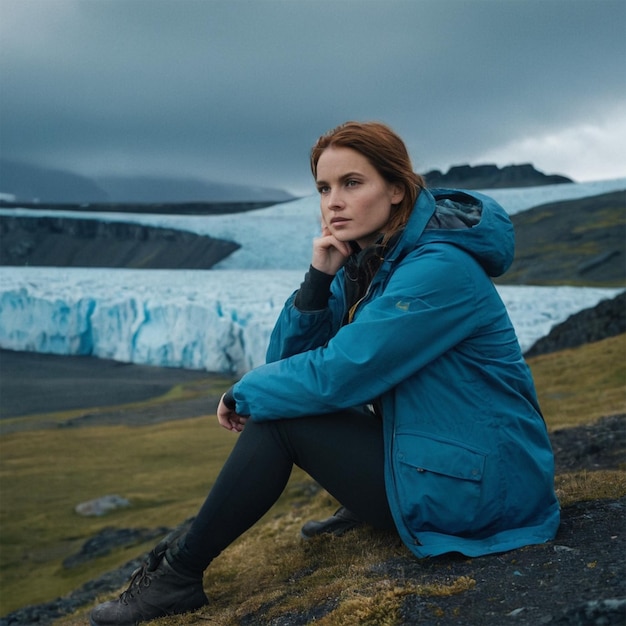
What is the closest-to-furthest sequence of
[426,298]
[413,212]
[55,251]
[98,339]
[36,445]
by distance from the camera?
[426,298] < [413,212] < [36,445] < [98,339] < [55,251]

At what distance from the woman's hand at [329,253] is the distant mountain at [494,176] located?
43066mm

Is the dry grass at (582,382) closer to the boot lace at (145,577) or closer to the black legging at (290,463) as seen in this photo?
the black legging at (290,463)

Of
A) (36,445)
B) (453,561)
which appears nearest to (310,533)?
(453,561)

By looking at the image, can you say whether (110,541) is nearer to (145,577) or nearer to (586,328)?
(145,577)

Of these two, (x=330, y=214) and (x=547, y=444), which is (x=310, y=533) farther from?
(x=330, y=214)

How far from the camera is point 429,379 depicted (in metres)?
2.05

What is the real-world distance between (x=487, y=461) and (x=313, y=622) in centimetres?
66

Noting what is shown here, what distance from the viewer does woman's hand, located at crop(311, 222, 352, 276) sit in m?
2.25

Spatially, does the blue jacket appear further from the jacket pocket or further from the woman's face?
the woman's face

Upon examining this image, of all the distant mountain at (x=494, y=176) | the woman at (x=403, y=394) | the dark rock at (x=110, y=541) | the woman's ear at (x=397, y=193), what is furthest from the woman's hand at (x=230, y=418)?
the distant mountain at (x=494, y=176)

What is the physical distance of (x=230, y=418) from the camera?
7.53 ft

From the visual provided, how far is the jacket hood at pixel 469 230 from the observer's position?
205 cm

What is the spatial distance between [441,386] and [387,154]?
2.31ft

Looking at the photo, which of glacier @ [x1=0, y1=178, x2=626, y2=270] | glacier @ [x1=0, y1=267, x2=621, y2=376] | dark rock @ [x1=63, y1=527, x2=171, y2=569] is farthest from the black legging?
glacier @ [x1=0, y1=178, x2=626, y2=270]
